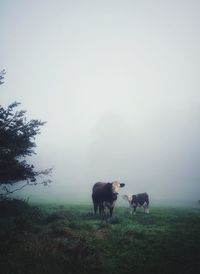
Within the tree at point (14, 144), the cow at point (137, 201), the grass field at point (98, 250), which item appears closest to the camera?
the grass field at point (98, 250)

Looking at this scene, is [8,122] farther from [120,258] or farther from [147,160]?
[147,160]

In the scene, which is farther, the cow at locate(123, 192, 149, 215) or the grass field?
the cow at locate(123, 192, 149, 215)

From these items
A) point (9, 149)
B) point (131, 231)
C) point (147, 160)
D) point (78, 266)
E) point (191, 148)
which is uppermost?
point (191, 148)

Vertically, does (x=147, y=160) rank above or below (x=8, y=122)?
Result: above

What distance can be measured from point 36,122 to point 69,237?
9733mm

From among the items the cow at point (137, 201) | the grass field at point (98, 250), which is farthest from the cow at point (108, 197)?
the cow at point (137, 201)

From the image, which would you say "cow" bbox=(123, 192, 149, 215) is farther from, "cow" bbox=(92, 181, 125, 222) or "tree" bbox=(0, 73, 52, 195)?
"tree" bbox=(0, 73, 52, 195)

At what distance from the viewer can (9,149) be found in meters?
18.8

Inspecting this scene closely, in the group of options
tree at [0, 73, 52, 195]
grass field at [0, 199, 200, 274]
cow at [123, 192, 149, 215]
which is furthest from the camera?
cow at [123, 192, 149, 215]

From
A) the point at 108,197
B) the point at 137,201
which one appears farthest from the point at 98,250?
the point at 137,201

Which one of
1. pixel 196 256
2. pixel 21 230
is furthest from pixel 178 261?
pixel 21 230

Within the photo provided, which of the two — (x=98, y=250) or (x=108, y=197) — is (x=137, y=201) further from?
(x=98, y=250)

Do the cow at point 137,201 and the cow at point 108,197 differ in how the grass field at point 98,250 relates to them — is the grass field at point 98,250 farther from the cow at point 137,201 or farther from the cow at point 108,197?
the cow at point 137,201

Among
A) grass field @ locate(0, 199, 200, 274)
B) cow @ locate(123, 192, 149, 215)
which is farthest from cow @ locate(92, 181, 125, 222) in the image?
→ cow @ locate(123, 192, 149, 215)
